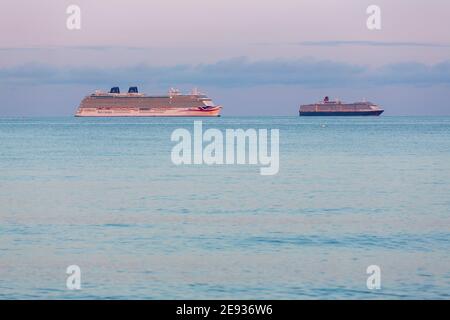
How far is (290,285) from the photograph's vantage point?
54.0ft

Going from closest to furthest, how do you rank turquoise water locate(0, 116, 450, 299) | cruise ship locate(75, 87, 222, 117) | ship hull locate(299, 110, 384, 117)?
turquoise water locate(0, 116, 450, 299) → cruise ship locate(75, 87, 222, 117) → ship hull locate(299, 110, 384, 117)

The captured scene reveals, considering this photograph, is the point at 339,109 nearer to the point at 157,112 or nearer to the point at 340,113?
the point at 340,113

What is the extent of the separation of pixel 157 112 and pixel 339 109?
108 ft

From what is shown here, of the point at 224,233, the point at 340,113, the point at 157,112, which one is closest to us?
the point at 224,233

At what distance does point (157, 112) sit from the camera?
5906 inches

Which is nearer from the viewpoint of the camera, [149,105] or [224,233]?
[224,233]

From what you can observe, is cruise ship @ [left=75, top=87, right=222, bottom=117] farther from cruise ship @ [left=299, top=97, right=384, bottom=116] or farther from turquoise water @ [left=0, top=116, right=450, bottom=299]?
turquoise water @ [left=0, top=116, right=450, bottom=299]

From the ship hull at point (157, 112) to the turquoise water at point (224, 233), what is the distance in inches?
4344

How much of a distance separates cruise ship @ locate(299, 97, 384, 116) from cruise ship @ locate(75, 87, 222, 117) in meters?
21.0

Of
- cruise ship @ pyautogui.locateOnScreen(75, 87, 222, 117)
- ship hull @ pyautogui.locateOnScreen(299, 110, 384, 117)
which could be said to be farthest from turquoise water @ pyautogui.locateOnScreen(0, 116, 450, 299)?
ship hull @ pyautogui.locateOnScreen(299, 110, 384, 117)

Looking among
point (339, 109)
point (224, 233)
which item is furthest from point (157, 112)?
point (224, 233)

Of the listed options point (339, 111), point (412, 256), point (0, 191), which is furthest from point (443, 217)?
point (339, 111)

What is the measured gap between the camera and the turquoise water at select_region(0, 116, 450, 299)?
16453 millimetres
